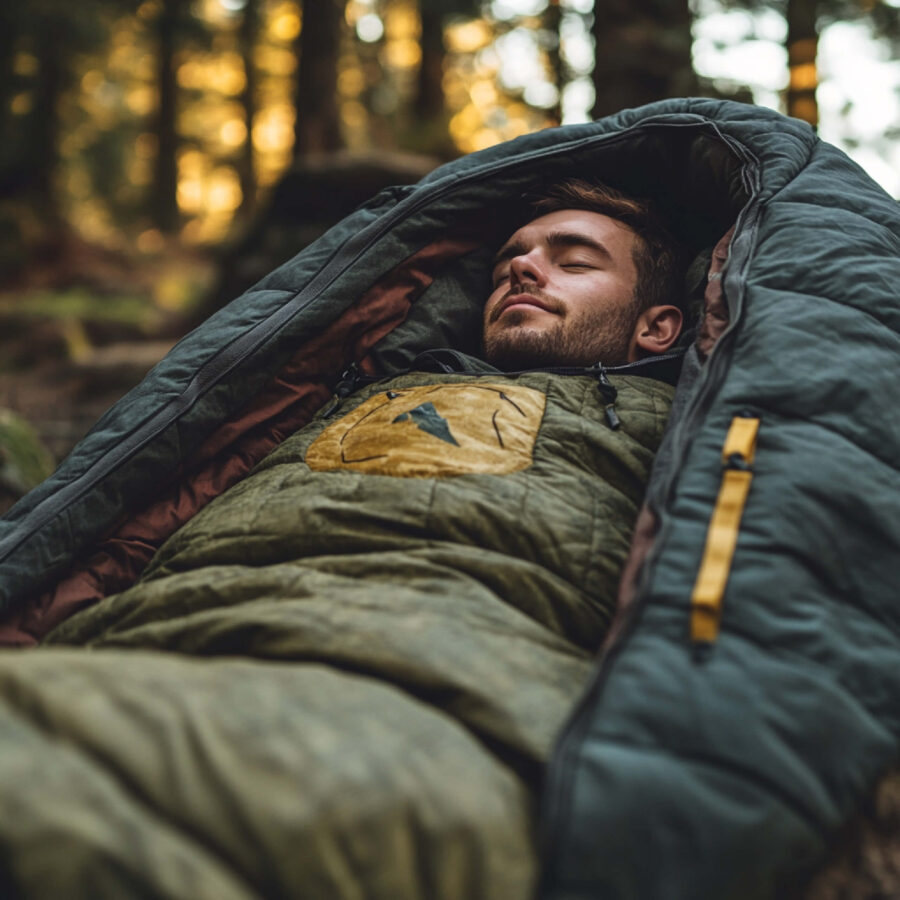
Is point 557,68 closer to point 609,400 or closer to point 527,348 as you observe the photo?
point 527,348

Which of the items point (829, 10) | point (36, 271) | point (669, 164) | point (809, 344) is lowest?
point (36, 271)

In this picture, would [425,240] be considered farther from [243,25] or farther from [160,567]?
[243,25]

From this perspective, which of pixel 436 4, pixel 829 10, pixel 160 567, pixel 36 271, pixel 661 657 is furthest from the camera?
pixel 36 271

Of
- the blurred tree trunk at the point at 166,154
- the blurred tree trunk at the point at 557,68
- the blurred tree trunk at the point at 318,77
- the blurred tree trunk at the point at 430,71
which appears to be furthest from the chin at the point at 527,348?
the blurred tree trunk at the point at 166,154

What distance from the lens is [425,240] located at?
2.40m

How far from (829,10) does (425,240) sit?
475 cm

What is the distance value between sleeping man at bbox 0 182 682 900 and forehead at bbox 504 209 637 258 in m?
0.15

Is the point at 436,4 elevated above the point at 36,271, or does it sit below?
above

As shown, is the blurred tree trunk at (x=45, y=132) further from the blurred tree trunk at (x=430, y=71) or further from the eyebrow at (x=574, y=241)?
the eyebrow at (x=574, y=241)

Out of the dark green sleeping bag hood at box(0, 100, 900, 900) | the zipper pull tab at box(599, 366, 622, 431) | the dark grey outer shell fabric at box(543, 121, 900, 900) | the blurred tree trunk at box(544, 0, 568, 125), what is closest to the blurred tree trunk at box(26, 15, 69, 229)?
the blurred tree trunk at box(544, 0, 568, 125)

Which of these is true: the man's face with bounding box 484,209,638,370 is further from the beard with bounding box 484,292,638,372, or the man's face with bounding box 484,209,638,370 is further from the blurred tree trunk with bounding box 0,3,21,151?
the blurred tree trunk with bounding box 0,3,21,151

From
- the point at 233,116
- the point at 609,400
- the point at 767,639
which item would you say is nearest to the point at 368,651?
the point at 767,639

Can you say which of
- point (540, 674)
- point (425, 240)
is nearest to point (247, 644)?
point (540, 674)

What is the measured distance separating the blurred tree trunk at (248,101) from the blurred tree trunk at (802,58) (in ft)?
36.6
